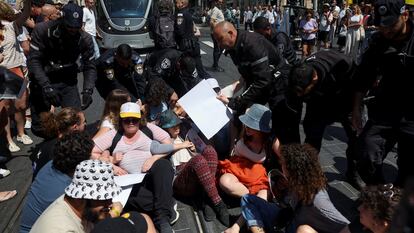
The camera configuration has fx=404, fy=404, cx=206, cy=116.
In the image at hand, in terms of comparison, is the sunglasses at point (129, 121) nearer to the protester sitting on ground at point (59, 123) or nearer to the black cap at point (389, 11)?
the protester sitting on ground at point (59, 123)

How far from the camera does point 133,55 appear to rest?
4.64 meters

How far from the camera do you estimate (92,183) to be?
86.4 inches

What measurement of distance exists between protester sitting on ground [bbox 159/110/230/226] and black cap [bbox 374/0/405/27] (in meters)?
1.69

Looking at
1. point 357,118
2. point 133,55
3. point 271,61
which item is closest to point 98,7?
point 133,55

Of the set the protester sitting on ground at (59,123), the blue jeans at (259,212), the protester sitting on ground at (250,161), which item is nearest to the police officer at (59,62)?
the protester sitting on ground at (59,123)

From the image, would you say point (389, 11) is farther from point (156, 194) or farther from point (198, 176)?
point (156, 194)

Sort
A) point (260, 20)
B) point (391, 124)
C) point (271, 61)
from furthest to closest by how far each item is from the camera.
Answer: point (260, 20), point (271, 61), point (391, 124)

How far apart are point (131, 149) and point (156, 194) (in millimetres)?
492

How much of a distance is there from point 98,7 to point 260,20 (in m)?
9.68

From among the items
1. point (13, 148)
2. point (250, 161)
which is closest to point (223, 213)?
point (250, 161)

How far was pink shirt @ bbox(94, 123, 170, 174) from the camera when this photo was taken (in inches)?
136

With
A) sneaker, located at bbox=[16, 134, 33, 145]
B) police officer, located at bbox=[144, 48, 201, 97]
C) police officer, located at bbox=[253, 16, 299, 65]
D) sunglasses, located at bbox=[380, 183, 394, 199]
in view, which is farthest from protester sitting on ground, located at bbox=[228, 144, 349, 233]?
sneaker, located at bbox=[16, 134, 33, 145]

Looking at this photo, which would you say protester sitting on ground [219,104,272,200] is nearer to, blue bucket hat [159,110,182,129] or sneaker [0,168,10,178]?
blue bucket hat [159,110,182,129]

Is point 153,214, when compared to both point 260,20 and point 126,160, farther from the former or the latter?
point 260,20
